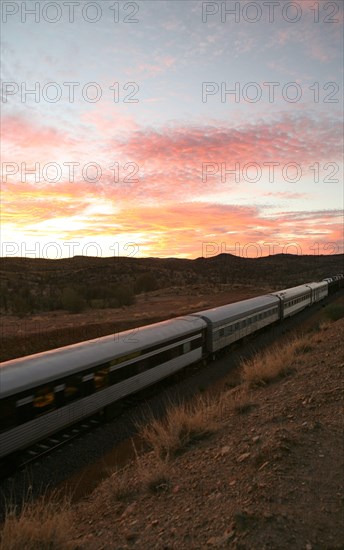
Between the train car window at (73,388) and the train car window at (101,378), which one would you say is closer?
the train car window at (73,388)

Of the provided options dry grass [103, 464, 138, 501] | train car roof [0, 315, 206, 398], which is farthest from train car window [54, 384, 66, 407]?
dry grass [103, 464, 138, 501]

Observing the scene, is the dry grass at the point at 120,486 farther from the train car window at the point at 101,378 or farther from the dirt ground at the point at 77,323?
the dirt ground at the point at 77,323

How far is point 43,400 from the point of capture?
9898mm

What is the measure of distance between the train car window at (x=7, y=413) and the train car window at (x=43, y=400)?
632 millimetres

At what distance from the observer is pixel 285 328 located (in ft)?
95.6

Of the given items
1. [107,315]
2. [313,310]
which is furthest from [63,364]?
[313,310]

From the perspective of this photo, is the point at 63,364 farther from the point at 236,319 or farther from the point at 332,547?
the point at 236,319

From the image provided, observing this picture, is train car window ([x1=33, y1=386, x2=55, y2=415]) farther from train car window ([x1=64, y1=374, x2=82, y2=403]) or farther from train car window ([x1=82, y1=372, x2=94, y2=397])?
train car window ([x1=82, y1=372, x2=94, y2=397])

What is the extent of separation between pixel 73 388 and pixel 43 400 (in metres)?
1.07

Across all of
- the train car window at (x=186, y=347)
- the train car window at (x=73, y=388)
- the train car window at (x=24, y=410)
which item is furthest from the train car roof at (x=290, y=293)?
the train car window at (x=24, y=410)

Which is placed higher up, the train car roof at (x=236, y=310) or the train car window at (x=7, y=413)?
the train car roof at (x=236, y=310)

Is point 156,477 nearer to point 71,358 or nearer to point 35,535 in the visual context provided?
point 35,535

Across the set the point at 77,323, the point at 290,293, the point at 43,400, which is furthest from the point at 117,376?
the point at 290,293

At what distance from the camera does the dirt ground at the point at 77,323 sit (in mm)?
23375
